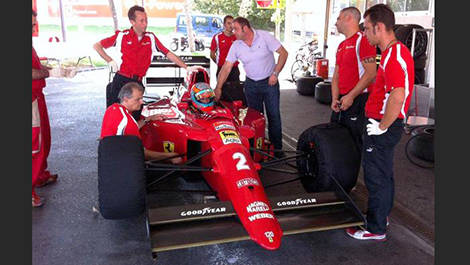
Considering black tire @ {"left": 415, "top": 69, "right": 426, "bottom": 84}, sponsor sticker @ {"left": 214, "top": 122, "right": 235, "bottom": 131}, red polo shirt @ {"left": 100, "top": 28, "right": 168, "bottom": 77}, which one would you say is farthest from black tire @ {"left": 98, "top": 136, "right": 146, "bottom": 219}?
black tire @ {"left": 415, "top": 69, "right": 426, "bottom": 84}

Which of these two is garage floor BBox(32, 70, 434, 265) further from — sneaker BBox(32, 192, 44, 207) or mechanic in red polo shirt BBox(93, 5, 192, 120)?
mechanic in red polo shirt BBox(93, 5, 192, 120)

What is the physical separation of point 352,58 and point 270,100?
1.64 m

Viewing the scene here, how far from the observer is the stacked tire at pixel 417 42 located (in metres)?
7.95

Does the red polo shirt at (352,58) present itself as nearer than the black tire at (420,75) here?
Yes

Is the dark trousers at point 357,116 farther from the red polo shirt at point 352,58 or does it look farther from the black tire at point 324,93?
the black tire at point 324,93

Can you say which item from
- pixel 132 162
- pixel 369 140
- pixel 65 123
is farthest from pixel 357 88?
pixel 65 123

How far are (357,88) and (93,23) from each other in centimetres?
2699

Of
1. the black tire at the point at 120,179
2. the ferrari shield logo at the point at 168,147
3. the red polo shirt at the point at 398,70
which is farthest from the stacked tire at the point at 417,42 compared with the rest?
the black tire at the point at 120,179

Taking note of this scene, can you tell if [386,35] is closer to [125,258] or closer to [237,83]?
[125,258]

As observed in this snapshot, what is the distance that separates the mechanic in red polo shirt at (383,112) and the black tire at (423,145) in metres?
2.38

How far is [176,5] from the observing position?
30.8m

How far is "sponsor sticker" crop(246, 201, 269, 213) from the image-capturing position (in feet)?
9.54

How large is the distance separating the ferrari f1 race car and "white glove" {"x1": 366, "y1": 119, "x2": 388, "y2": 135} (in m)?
A: 0.55

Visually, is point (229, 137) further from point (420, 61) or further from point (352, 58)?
point (420, 61)
